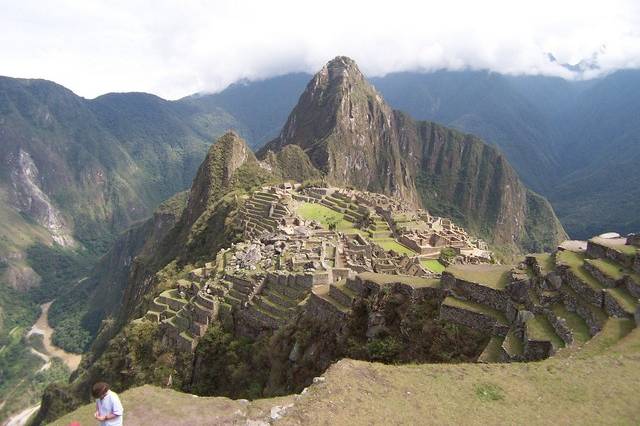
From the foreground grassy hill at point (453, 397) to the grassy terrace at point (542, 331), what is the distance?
0.70 meters

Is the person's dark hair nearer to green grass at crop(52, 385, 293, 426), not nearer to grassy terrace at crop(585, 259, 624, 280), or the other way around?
green grass at crop(52, 385, 293, 426)

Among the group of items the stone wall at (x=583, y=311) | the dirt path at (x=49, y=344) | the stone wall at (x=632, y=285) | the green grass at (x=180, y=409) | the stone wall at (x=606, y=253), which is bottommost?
the dirt path at (x=49, y=344)

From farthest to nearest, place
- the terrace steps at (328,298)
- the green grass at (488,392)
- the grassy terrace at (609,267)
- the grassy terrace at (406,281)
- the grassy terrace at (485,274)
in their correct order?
the terrace steps at (328,298)
the grassy terrace at (406,281)
the grassy terrace at (485,274)
the grassy terrace at (609,267)
the green grass at (488,392)

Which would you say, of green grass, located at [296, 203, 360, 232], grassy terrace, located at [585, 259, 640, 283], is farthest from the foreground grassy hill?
green grass, located at [296, 203, 360, 232]

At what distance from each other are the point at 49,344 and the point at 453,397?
520ft

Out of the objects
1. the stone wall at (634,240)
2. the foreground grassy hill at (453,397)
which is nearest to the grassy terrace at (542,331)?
the foreground grassy hill at (453,397)

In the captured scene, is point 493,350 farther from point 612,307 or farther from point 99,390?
point 99,390

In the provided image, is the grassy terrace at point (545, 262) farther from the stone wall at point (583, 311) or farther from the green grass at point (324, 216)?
the green grass at point (324, 216)

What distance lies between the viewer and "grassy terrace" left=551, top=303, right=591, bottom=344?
53.2 feet

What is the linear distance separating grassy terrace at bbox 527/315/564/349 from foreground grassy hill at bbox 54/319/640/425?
2.30 feet

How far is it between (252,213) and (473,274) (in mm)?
57757

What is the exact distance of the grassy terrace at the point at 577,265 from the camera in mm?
18125

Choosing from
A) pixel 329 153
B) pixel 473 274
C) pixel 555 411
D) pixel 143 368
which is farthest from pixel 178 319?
pixel 329 153

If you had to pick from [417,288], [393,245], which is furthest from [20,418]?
[417,288]
